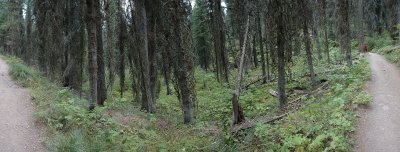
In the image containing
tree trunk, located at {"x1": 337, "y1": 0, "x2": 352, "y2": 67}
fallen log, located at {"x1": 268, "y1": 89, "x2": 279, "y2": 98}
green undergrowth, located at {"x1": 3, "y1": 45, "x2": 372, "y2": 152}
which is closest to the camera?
green undergrowth, located at {"x1": 3, "y1": 45, "x2": 372, "y2": 152}

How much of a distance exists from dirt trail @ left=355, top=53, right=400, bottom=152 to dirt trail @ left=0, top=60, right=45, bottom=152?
25.2 feet

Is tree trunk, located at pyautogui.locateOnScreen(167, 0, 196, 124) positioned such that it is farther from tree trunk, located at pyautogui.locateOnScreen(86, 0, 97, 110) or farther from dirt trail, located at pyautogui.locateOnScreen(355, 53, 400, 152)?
dirt trail, located at pyautogui.locateOnScreen(355, 53, 400, 152)

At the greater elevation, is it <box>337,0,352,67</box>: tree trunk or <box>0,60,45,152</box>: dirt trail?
<box>337,0,352,67</box>: tree trunk

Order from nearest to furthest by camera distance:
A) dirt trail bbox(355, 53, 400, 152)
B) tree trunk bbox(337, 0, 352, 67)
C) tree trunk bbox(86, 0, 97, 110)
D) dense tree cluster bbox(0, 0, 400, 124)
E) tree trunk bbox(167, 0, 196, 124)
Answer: dirt trail bbox(355, 53, 400, 152) → tree trunk bbox(86, 0, 97, 110) → dense tree cluster bbox(0, 0, 400, 124) → tree trunk bbox(167, 0, 196, 124) → tree trunk bbox(337, 0, 352, 67)

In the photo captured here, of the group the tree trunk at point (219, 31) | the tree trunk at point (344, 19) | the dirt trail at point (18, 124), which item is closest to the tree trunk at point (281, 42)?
the tree trunk at point (344, 19)

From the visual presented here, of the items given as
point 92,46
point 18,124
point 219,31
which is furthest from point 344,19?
point 18,124

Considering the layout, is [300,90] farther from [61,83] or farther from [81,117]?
[61,83]

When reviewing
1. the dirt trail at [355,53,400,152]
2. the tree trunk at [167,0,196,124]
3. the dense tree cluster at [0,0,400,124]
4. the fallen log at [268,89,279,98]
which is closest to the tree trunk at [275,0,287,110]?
the dense tree cluster at [0,0,400,124]

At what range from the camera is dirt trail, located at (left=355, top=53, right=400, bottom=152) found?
8.15 m

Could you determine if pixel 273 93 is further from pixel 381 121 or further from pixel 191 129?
pixel 381 121

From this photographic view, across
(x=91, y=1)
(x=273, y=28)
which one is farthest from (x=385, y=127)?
(x=91, y=1)

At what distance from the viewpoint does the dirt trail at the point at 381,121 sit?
8148mm

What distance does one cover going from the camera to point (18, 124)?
10.1m

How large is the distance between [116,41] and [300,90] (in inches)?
359
